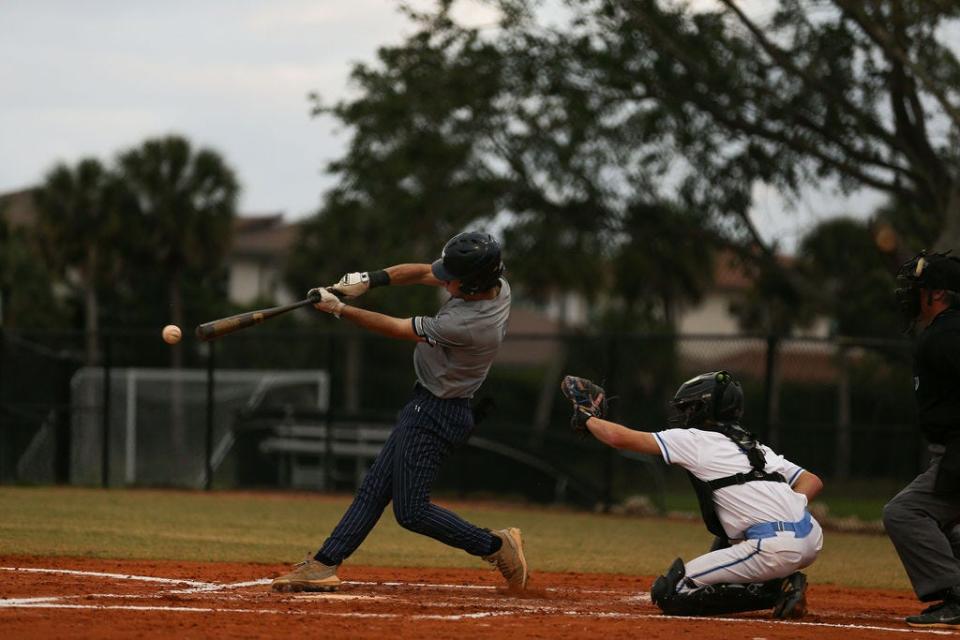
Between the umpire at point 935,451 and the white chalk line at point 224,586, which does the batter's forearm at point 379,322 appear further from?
the umpire at point 935,451

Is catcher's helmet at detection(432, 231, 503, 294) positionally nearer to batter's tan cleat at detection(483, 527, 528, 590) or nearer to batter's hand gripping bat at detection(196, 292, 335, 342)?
batter's hand gripping bat at detection(196, 292, 335, 342)

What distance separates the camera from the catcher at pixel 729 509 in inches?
273

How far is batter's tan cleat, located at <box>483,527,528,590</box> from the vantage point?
7.83 metres

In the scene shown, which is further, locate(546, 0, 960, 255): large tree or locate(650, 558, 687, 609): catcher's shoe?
locate(546, 0, 960, 255): large tree

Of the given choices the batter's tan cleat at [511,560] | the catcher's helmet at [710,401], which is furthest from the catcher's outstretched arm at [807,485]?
the batter's tan cleat at [511,560]

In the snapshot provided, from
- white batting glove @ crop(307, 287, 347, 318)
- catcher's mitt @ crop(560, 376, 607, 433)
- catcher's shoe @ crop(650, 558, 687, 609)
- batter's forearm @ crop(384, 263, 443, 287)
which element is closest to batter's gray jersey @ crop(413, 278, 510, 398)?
batter's forearm @ crop(384, 263, 443, 287)

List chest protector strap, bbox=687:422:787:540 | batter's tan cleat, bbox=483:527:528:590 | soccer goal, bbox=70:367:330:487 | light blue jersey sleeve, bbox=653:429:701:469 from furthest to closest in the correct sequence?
soccer goal, bbox=70:367:330:487 → batter's tan cleat, bbox=483:527:528:590 → chest protector strap, bbox=687:422:787:540 → light blue jersey sleeve, bbox=653:429:701:469

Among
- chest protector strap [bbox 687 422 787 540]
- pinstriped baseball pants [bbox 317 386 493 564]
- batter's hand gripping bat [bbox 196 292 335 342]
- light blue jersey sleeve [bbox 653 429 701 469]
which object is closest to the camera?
light blue jersey sleeve [bbox 653 429 701 469]

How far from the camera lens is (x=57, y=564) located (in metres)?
8.84

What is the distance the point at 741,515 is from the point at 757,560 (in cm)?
24

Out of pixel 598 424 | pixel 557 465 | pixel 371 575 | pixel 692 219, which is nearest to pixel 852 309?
pixel 692 219

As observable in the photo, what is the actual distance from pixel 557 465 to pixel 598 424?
41.5 ft

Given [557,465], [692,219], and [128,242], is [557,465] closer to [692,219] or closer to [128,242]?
[692,219]

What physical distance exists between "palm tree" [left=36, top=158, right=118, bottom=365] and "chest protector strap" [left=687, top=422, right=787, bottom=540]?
91.6 feet
